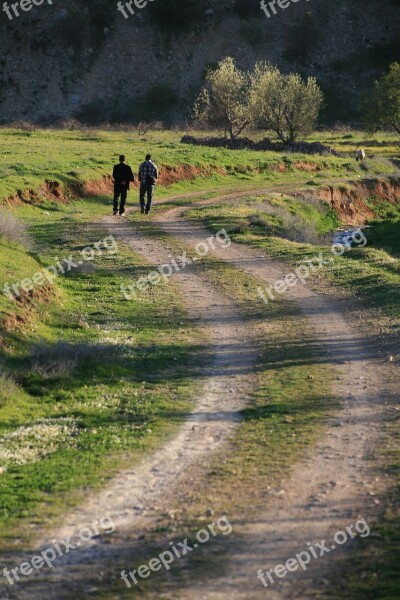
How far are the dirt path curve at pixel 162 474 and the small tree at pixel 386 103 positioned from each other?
6053cm

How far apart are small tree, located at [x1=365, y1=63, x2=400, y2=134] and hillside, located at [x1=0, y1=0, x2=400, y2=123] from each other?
104 feet

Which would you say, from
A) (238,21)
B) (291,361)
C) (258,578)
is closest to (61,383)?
(291,361)

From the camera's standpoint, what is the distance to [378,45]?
121000 millimetres

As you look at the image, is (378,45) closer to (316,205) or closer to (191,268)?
(316,205)
